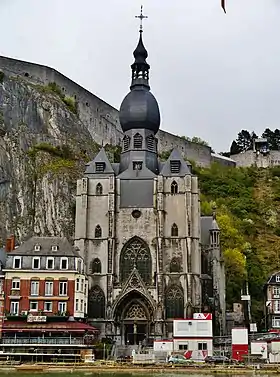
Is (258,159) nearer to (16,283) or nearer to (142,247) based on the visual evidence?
(142,247)

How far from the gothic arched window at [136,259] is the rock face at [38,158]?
10.5m

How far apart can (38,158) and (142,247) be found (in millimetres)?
19915

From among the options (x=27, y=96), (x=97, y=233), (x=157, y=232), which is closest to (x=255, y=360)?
(x=157, y=232)

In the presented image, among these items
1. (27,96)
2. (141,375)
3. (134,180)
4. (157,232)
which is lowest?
(141,375)

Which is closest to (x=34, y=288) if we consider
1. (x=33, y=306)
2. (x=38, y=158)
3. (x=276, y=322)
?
(x=33, y=306)

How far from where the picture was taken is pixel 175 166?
184ft

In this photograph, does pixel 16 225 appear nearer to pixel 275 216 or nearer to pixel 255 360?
pixel 255 360

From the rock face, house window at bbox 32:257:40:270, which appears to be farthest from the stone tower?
the rock face

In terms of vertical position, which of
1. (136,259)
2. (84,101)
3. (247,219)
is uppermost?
(84,101)

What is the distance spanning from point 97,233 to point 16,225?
1071 cm

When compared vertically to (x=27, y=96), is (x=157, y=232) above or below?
below

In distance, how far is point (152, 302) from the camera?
5041 cm

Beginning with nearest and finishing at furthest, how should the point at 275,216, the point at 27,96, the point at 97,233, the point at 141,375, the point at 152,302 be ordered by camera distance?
the point at 141,375 < the point at 152,302 < the point at 97,233 < the point at 27,96 < the point at 275,216

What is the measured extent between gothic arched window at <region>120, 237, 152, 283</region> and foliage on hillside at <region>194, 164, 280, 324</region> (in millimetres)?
18948
